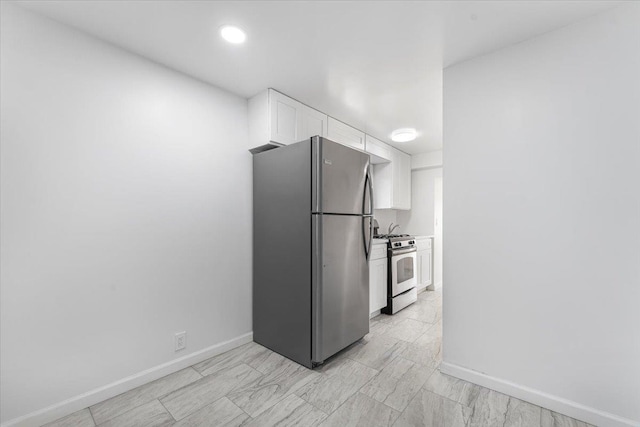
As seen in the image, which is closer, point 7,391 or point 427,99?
point 7,391

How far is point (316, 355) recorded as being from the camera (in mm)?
2188

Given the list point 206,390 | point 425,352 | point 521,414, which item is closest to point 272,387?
point 206,390

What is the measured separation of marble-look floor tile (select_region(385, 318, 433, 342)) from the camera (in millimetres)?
2834

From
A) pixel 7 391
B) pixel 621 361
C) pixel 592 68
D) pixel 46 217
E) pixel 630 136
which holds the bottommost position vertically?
pixel 7 391

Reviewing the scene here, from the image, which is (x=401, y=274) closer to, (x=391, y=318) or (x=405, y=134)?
(x=391, y=318)

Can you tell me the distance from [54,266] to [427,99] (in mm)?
3216

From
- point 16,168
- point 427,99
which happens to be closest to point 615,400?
point 427,99

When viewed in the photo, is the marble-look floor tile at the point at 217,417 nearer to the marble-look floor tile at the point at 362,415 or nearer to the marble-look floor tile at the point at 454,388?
the marble-look floor tile at the point at 362,415

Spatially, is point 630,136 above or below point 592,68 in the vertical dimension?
below

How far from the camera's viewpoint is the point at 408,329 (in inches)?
119

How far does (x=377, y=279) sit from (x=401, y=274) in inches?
21.8

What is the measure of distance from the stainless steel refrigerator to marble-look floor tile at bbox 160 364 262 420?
395 mm

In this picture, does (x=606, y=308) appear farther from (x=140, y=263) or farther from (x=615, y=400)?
(x=140, y=263)

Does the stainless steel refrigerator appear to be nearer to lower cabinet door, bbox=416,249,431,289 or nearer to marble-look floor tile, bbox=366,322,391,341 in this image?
marble-look floor tile, bbox=366,322,391,341
